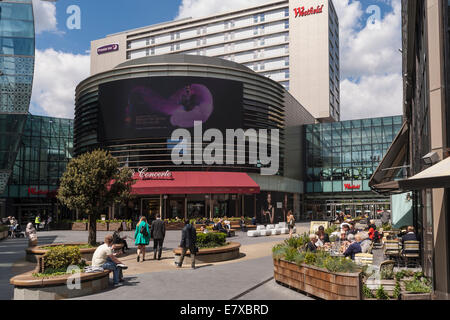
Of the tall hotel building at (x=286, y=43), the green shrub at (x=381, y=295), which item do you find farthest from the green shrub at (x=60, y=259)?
the tall hotel building at (x=286, y=43)

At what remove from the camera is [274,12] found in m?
83.9

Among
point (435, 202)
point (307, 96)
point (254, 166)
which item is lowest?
point (435, 202)

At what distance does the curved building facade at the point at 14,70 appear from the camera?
39.0 metres

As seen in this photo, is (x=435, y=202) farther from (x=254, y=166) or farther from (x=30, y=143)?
(x=30, y=143)

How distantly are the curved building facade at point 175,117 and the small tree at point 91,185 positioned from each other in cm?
1928

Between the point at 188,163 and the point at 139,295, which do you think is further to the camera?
the point at 188,163

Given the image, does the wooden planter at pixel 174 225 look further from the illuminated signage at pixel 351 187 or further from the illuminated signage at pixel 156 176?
the illuminated signage at pixel 351 187

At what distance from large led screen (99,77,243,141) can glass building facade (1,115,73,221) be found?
16738 mm

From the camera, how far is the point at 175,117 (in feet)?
134

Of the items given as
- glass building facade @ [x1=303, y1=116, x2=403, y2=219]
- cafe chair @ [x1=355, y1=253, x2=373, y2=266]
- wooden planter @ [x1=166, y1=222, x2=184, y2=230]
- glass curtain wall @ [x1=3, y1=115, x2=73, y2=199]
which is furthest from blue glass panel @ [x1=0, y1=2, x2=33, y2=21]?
cafe chair @ [x1=355, y1=253, x2=373, y2=266]

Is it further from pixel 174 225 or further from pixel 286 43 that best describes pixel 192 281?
pixel 286 43

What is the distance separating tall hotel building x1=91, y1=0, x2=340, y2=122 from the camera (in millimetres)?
81375
